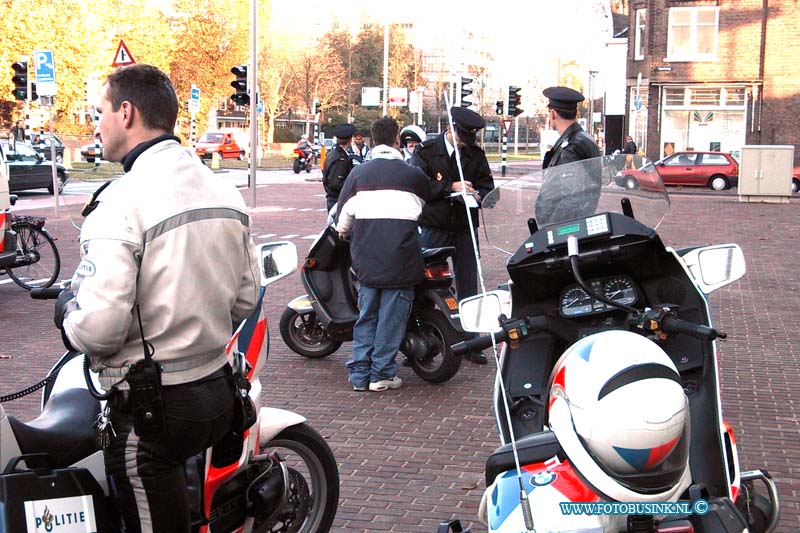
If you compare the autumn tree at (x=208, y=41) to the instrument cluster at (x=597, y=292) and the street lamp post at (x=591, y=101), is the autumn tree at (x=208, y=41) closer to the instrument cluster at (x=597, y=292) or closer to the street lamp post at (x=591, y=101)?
the street lamp post at (x=591, y=101)

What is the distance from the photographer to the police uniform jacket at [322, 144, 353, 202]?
1140 centimetres

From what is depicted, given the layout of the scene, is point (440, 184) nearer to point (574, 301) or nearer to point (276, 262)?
point (276, 262)

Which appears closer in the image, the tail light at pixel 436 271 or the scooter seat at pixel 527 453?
the scooter seat at pixel 527 453

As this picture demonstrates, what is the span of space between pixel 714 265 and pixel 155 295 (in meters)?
1.95

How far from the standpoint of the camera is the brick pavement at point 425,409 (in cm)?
508

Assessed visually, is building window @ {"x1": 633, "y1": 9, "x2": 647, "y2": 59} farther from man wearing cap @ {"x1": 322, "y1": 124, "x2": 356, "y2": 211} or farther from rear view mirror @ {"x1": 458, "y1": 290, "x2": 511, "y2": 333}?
rear view mirror @ {"x1": 458, "y1": 290, "x2": 511, "y2": 333}

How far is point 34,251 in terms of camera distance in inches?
453

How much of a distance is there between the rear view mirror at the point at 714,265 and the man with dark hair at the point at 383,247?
131 inches

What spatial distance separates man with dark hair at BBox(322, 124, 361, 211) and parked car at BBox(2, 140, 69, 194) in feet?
55.9

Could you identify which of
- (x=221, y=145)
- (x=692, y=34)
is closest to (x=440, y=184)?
(x=692, y=34)

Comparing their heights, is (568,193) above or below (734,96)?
below

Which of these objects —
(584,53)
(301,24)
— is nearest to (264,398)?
(301,24)

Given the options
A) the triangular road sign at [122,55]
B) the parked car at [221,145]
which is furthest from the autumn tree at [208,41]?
the triangular road sign at [122,55]

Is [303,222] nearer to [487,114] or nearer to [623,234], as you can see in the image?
[623,234]
